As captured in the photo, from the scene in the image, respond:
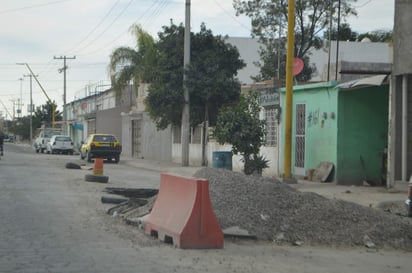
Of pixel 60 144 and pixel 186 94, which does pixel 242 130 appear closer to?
pixel 186 94

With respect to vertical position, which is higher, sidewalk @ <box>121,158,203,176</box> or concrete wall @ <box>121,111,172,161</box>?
concrete wall @ <box>121,111,172,161</box>

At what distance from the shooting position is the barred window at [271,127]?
24578mm

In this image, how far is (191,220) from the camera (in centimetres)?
887

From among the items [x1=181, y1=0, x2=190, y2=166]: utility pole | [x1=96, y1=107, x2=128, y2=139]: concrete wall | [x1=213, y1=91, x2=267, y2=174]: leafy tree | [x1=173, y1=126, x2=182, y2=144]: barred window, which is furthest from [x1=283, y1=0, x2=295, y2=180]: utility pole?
[x1=96, y1=107, x2=128, y2=139]: concrete wall

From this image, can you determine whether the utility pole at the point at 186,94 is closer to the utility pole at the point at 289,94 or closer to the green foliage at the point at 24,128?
the utility pole at the point at 289,94

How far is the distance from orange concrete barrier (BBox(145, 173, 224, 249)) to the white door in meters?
13.0

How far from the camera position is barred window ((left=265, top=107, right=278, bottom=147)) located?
80.6 feet

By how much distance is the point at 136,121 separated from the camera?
46031 millimetres

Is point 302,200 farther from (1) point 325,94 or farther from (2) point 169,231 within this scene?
(1) point 325,94

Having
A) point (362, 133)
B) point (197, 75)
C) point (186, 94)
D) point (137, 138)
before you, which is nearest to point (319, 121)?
point (362, 133)

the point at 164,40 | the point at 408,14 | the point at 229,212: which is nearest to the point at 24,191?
the point at 229,212

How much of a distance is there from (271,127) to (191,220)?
1640 cm

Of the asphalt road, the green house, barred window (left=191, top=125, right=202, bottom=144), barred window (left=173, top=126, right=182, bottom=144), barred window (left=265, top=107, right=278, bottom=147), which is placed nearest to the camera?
the asphalt road

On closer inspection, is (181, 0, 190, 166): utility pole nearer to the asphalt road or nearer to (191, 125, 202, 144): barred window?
(191, 125, 202, 144): barred window
